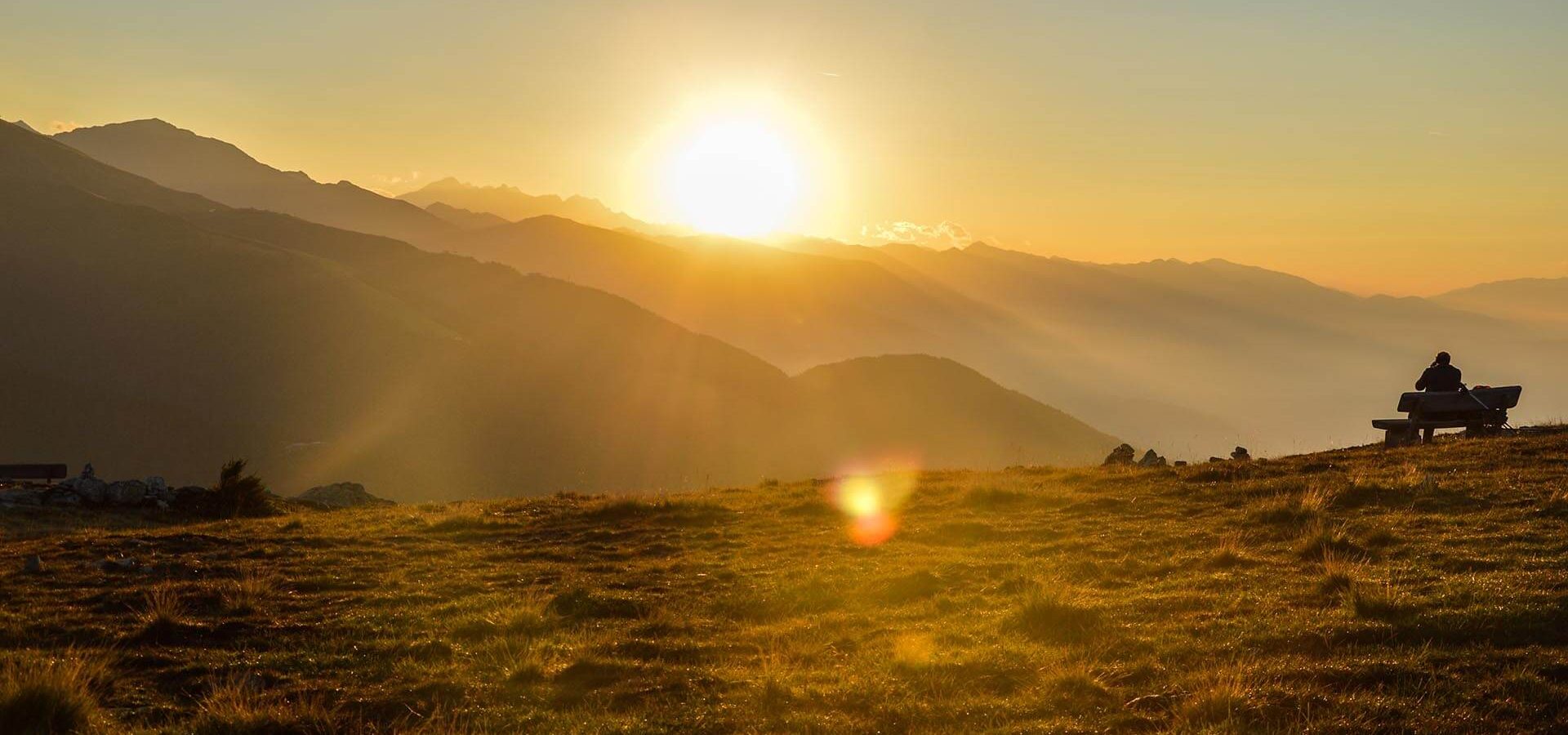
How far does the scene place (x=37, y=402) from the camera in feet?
416

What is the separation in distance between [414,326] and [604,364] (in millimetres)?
34850

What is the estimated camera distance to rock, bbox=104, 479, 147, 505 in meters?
23.8

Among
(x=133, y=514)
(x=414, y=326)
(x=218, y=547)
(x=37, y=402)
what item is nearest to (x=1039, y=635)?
(x=218, y=547)

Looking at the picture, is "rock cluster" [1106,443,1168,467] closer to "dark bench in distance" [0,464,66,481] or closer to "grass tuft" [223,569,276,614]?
"grass tuft" [223,569,276,614]

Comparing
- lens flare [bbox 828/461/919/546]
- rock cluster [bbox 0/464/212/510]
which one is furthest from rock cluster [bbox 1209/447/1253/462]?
rock cluster [bbox 0/464/212/510]

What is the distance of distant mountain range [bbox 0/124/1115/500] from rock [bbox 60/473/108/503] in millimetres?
89166

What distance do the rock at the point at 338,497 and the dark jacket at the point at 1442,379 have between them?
28.7m

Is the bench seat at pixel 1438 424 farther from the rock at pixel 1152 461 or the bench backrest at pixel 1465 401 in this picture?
the rock at pixel 1152 461

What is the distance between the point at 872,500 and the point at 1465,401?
1383 cm

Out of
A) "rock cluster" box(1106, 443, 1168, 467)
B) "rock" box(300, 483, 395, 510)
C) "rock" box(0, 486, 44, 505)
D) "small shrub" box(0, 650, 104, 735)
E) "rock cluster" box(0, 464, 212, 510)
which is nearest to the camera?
"small shrub" box(0, 650, 104, 735)

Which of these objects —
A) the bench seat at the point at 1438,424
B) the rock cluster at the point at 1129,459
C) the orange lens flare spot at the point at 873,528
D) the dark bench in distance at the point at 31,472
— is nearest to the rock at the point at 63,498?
the dark bench in distance at the point at 31,472

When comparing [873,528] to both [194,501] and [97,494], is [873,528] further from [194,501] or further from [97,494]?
[97,494]

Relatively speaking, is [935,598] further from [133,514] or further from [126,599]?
[133,514]

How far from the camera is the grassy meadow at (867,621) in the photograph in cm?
822
